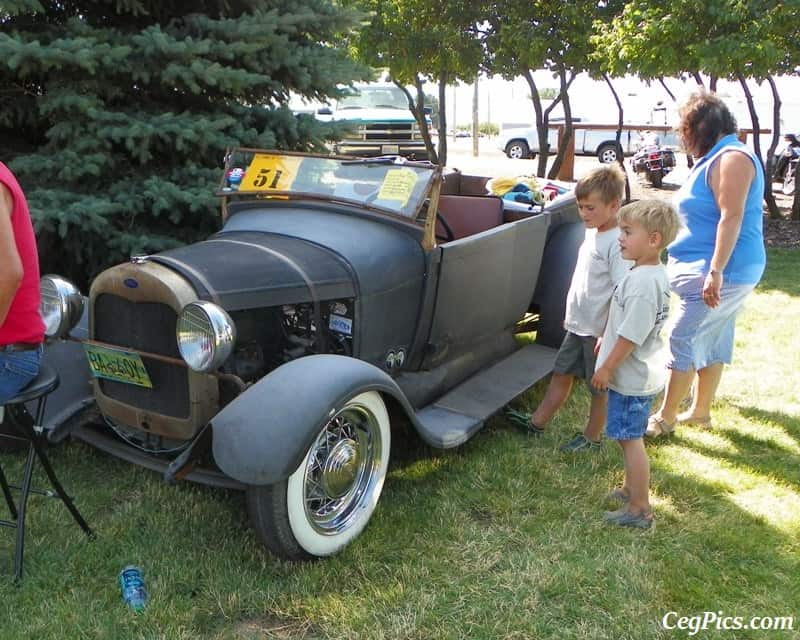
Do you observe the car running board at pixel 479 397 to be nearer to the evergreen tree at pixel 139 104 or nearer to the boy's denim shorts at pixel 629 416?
the boy's denim shorts at pixel 629 416

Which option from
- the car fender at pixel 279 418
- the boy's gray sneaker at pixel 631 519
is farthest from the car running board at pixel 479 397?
the boy's gray sneaker at pixel 631 519

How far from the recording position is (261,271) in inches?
124

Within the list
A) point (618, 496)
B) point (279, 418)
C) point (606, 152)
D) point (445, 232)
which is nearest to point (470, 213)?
point (445, 232)

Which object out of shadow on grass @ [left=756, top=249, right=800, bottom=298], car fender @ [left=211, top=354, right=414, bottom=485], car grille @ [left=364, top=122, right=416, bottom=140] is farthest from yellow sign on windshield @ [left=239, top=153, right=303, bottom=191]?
car grille @ [left=364, top=122, right=416, bottom=140]

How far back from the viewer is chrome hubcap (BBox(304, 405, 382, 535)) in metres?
2.95

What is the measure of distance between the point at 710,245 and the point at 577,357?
0.85m

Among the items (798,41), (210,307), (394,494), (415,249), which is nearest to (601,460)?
(394,494)

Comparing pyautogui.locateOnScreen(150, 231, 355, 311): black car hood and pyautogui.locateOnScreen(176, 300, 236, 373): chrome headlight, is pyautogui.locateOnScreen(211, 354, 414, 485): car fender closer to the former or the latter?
pyautogui.locateOnScreen(176, 300, 236, 373): chrome headlight

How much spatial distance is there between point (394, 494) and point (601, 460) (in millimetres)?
1107

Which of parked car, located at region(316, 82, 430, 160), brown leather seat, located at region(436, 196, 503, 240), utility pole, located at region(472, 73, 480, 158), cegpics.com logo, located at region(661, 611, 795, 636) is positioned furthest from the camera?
utility pole, located at region(472, 73, 480, 158)

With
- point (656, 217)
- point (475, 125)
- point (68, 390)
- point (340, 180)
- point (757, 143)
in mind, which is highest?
point (475, 125)

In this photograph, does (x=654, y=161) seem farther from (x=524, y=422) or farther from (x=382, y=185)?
(x=382, y=185)

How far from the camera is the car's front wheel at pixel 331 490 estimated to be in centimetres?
277

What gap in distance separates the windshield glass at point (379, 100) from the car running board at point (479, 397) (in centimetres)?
1149
